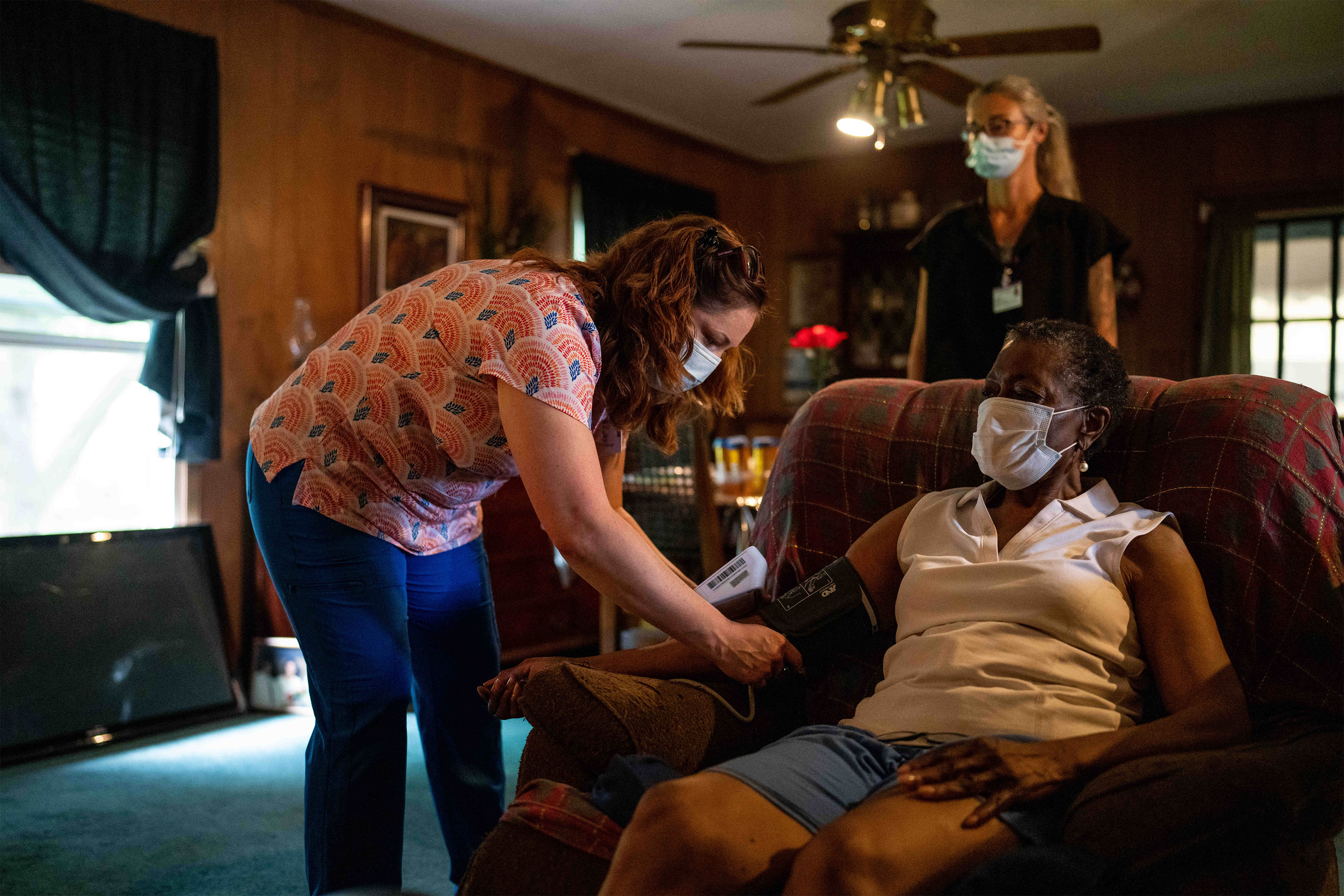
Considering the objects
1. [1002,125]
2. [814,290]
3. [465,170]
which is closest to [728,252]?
[1002,125]

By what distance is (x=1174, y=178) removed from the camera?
18.8ft

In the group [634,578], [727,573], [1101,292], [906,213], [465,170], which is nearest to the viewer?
[634,578]

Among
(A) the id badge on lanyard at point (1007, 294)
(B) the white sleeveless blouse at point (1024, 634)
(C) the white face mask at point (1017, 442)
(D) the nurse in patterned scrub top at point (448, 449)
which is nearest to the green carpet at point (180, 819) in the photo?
(D) the nurse in patterned scrub top at point (448, 449)

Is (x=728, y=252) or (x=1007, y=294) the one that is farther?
(x=1007, y=294)

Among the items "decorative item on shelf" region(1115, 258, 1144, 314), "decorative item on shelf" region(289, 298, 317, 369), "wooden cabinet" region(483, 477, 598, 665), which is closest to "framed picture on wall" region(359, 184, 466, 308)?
"decorative item on shelf" region(289, 298, 317, 369)

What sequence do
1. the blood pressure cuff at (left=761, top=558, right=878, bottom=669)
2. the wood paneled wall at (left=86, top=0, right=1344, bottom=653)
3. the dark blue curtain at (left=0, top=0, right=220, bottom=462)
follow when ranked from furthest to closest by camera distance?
the wood paneled wall at (left=86, top=0, right=1344, bottom=653), the dark blue curtain at (left=0, top=0, right=220, bottom=462), the blood pressure cuff at (left=761, top=558, right=878, bottom=669)

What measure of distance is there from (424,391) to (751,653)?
596 millimetres

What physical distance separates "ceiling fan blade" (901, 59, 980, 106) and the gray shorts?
2815 millimetres

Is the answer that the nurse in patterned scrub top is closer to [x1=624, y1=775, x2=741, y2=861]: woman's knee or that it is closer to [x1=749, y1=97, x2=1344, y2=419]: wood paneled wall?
[x1=624, y1=775, x2=741, y2=861]: woman's knee

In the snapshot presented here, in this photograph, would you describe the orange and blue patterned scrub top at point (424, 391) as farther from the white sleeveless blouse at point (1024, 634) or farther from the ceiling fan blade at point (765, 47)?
the ceiling fan blade at point (765, 47)

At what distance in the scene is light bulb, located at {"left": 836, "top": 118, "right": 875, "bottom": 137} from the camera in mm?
3629

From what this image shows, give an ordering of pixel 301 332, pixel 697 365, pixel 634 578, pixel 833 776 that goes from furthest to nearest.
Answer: pixel 301 332
pixel 697 365
pixel 634 578
pixel 833 776

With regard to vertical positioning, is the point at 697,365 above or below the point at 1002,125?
below

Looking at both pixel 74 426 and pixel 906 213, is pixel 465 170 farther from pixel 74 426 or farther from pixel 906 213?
pixel 906 213
